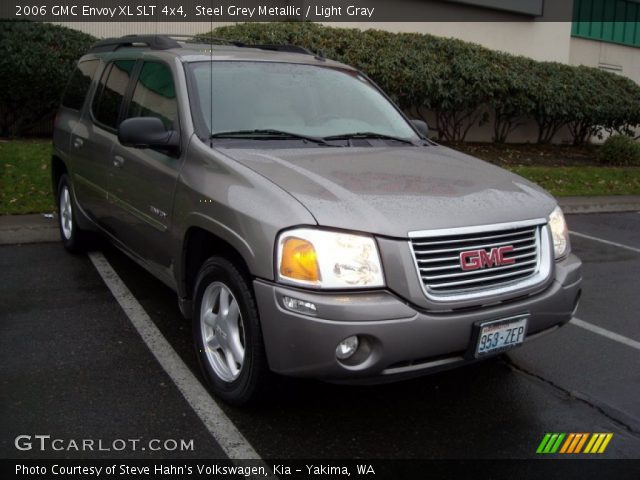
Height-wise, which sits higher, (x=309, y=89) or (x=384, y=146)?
(x=309, y=89)

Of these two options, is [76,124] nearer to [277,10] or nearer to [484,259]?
[484,259]

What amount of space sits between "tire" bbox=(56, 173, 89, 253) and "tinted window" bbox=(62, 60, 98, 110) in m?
0.66

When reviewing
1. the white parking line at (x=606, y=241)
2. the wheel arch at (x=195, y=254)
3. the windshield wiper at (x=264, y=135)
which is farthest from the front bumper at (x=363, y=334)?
the white parking line at (x=606, y=241)

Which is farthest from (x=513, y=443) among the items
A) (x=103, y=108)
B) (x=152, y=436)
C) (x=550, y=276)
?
(x=103, y=108)

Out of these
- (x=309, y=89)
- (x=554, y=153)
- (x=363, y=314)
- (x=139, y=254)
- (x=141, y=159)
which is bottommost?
(x=554, y=153)

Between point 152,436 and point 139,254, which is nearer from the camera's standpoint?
point 152,436

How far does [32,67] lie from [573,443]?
946 centimetres

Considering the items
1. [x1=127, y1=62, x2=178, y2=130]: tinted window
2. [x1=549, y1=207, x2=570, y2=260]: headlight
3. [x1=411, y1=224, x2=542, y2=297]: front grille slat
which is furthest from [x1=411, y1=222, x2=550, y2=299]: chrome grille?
[x1=127, y1=62, x2=178, y2=130]: tinted window

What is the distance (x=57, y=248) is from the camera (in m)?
6.66

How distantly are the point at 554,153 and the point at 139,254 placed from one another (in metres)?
13.2

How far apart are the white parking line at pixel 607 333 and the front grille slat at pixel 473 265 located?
1.71m

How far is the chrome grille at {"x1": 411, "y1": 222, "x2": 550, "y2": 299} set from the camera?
3.08 m

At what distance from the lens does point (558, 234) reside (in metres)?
3.75

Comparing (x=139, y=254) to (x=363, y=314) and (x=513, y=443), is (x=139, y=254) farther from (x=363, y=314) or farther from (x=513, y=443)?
(x=513, y=443)
